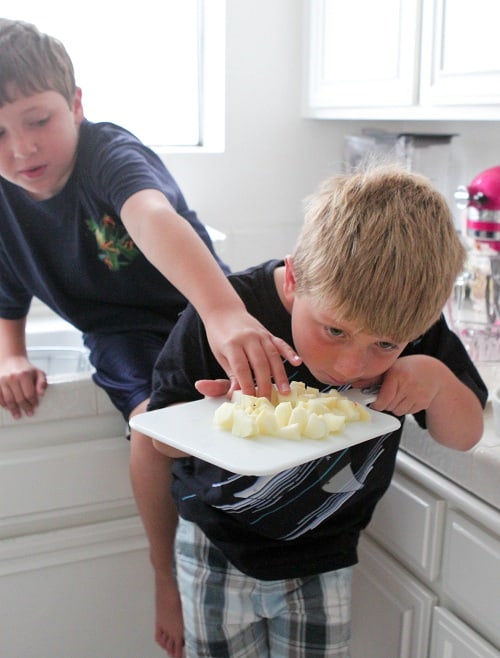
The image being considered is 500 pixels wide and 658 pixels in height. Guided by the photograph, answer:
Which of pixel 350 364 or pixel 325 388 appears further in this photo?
pixel 325 388

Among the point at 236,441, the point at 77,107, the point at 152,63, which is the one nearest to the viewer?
the point at 236,441

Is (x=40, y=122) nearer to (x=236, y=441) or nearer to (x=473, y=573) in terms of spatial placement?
(x=236, y=441)

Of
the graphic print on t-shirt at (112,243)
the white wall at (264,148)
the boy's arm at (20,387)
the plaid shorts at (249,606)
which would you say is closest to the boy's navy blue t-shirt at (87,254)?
the graphic print on t-shirt at (112,243)

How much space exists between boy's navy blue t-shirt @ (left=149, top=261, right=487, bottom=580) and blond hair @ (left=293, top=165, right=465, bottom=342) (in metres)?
0.15

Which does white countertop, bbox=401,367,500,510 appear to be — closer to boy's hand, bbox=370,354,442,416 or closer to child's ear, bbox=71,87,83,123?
boy's hand, bbox=370,354,442,416

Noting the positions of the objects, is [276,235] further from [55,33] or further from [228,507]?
[228,507]

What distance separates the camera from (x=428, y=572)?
41.4 inches

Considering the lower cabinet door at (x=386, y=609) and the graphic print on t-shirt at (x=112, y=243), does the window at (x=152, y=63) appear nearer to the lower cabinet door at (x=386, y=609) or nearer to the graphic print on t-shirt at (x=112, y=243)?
the graphic print on t-shirt at (x=112, y=243)

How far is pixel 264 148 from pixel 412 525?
1.09 meters

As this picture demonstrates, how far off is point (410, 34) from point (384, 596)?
984mm

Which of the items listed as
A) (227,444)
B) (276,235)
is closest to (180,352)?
(227,444)

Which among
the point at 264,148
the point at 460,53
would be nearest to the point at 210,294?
the point at 460,53

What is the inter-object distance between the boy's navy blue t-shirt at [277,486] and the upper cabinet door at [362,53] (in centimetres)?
69

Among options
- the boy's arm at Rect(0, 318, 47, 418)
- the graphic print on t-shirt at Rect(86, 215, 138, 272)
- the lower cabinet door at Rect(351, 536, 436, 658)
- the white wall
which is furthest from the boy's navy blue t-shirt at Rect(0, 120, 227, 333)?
the white wall
